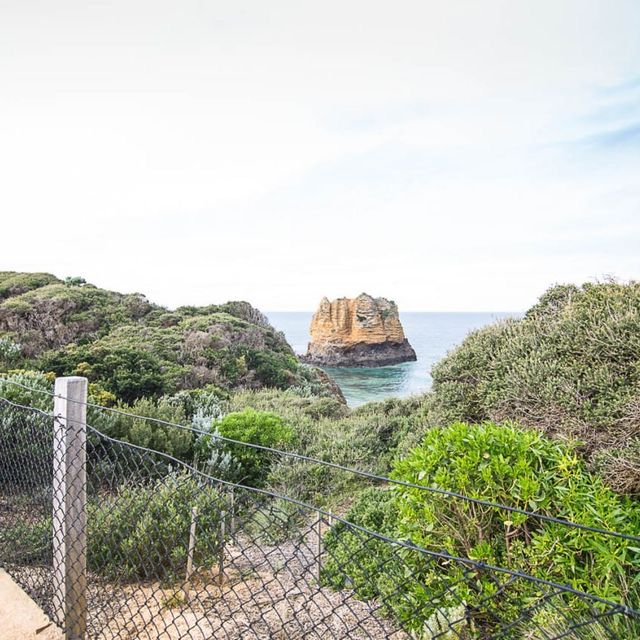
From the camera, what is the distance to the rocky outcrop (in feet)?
132

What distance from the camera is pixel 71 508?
223 centimetres

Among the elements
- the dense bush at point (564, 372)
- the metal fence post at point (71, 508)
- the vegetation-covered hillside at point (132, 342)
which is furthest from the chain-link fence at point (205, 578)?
the vegetation-covered hillside at point (132, 342)

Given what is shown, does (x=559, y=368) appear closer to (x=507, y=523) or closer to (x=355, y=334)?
(x=507, y=523)

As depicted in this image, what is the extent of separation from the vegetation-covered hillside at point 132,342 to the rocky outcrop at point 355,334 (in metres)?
23.6

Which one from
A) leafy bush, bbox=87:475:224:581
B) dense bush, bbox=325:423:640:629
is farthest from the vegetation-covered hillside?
dense bush, bbox=325:423:640:629

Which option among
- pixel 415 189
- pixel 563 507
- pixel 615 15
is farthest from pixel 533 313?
pixel 415 189

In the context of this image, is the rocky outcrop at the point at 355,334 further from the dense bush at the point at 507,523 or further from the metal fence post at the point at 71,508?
the metal fence post at the point at 71,508

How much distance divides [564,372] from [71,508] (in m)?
3.72

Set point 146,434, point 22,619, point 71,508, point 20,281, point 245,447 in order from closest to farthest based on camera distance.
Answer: point 71,508, point 22,619, point 146,434, point 245,447, point 20,281

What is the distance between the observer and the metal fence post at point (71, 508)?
220cm

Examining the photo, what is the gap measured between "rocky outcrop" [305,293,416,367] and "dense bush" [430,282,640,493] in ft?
115

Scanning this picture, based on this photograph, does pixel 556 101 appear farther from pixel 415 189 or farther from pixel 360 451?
pixel 360 451

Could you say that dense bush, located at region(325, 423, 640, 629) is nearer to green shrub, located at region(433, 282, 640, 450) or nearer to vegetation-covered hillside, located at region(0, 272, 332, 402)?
green shrub, located at region(433, 282, 640, 450)

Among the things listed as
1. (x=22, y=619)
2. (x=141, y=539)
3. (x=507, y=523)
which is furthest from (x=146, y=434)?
(x=507, y=523)
